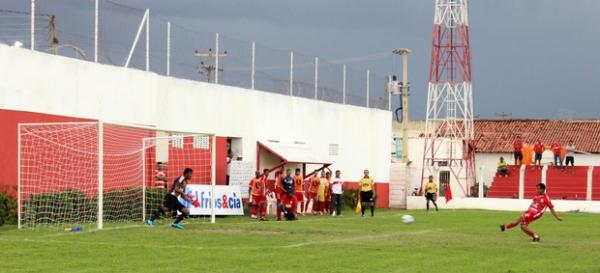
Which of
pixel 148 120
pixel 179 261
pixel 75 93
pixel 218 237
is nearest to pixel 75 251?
pixel 179 261

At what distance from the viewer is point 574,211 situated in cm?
5375

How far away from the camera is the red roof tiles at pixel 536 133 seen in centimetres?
8638

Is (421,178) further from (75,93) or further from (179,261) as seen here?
(179,261)

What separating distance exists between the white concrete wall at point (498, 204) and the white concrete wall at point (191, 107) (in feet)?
7.67

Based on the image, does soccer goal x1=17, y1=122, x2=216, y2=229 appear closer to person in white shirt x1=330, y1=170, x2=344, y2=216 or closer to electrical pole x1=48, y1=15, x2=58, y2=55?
electrical pole x1=48, y1=15, x2=58, y2=55

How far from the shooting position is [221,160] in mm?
43750

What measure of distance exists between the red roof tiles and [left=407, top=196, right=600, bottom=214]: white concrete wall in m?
28.1

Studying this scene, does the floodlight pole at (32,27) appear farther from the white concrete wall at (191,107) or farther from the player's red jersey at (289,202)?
the player's red jersey at (289,202)

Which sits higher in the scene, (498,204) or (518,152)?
(518,152)

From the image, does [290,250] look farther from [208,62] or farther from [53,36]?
[208,62]

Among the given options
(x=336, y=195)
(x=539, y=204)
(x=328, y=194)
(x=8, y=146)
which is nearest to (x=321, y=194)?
(x=328, y=194)

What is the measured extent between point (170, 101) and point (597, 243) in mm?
20227

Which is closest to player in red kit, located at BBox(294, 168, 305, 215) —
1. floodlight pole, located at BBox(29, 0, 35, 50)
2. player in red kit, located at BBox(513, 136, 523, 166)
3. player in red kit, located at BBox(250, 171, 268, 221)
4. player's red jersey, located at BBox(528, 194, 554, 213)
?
player in red kit, located at BBox(250, 171, 268, 221)

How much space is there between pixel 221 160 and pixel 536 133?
168 ft
